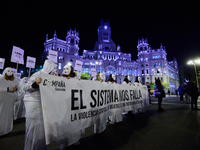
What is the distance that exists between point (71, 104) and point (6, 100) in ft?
8.84

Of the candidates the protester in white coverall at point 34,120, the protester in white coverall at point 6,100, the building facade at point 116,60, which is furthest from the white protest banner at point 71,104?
the building facade at point 116,60

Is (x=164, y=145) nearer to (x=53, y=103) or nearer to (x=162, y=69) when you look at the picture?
(x=53, y=103)

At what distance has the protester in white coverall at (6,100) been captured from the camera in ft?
12.0

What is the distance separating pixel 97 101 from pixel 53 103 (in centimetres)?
140

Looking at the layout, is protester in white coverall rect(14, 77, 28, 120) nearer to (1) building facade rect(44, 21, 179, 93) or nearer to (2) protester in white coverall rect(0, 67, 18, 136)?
(2) protester in white coverall rect(0, 67, 18, 136)

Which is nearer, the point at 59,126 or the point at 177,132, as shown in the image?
the point at 59,126

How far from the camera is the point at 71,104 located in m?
2.62

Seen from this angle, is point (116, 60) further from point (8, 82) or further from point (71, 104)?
point (71, 104)

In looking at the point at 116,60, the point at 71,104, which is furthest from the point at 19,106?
the point at 116,60

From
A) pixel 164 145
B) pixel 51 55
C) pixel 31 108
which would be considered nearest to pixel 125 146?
pixel 164 145

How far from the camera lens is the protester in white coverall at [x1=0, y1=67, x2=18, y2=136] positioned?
12.0ft

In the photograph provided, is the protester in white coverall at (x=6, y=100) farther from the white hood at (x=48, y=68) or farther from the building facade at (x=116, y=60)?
the building facade at (x=116, y=60)

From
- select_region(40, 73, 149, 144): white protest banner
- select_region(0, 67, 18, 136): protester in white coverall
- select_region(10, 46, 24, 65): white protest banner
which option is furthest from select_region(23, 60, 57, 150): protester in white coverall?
select_region(10, 46, 24, 65): white protest banner

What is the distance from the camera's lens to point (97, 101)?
3385 mm
